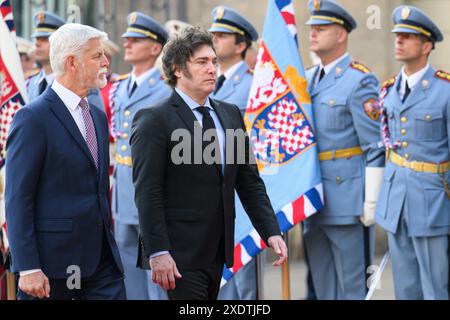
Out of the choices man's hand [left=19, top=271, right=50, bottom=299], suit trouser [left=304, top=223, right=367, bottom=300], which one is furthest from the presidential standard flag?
man's hand [left=19, top=271, right=50, bottom=299]

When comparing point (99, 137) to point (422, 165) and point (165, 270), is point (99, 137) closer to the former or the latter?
point (165, 270)

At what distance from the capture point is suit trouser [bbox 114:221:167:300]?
26.8 feet

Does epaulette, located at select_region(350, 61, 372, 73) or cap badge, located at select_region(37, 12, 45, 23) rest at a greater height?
cap badge, located at select_region(37, 12, 45, 23)

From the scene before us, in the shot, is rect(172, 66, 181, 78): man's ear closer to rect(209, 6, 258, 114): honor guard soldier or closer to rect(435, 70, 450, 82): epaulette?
rect(435, 70, 450, 82): epaulette

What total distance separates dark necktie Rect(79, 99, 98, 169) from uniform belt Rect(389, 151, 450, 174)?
8.23ft

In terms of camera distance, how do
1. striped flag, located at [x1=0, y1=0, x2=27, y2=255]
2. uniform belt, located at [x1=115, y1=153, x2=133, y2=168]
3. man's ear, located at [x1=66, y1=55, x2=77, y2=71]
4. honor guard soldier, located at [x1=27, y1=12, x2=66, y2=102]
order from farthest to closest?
honor guard soldier, located at [x1=27, y1=12, x2=66, y2=102]
uniform belt, located at [x1=115, y1=153, x2=133, y2=168]
striped flag, located at [x1=0, y1=0, x2=27, y2=255]
man's ear, located at [x1=66, y1=55, x2=77, y2=71]

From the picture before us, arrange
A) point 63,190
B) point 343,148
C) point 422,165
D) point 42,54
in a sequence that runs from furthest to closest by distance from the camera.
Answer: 1. point 42,54
2. point 343,148
3. point 422,165
4. point 63,190

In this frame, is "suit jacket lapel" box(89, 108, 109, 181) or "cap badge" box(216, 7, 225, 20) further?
"cap badge" box(216, 7, 225, 20)

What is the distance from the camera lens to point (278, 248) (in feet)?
16.5

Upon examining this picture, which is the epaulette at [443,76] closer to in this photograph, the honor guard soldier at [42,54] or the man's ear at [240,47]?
the man's ear at [240,47]

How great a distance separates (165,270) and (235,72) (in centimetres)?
340

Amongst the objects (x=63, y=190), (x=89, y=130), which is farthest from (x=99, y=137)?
(x=63, y=190)
